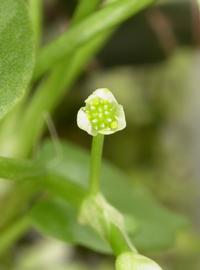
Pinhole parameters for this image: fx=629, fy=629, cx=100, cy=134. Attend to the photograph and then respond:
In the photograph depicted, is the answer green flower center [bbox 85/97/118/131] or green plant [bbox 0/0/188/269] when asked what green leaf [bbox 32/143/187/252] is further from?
green flower center [bbox 85/97/118/131]

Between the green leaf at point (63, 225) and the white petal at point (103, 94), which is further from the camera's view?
the green leaf at point (63, 225)

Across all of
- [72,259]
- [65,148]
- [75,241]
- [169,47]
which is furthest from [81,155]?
[169,47]

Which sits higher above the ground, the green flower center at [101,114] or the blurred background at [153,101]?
the blurred background at [153,101]

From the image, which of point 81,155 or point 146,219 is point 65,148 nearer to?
point 81,155

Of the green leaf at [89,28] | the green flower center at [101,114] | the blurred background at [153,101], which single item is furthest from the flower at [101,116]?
the blurred background at [153,101]

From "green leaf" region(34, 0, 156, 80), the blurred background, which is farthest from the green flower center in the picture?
the blurred background

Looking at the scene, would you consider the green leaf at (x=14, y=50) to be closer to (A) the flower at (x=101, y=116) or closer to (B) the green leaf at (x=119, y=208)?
(A) the flower at (x=101, y=116)

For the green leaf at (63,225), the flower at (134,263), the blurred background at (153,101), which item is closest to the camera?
the flower at (134,263)
